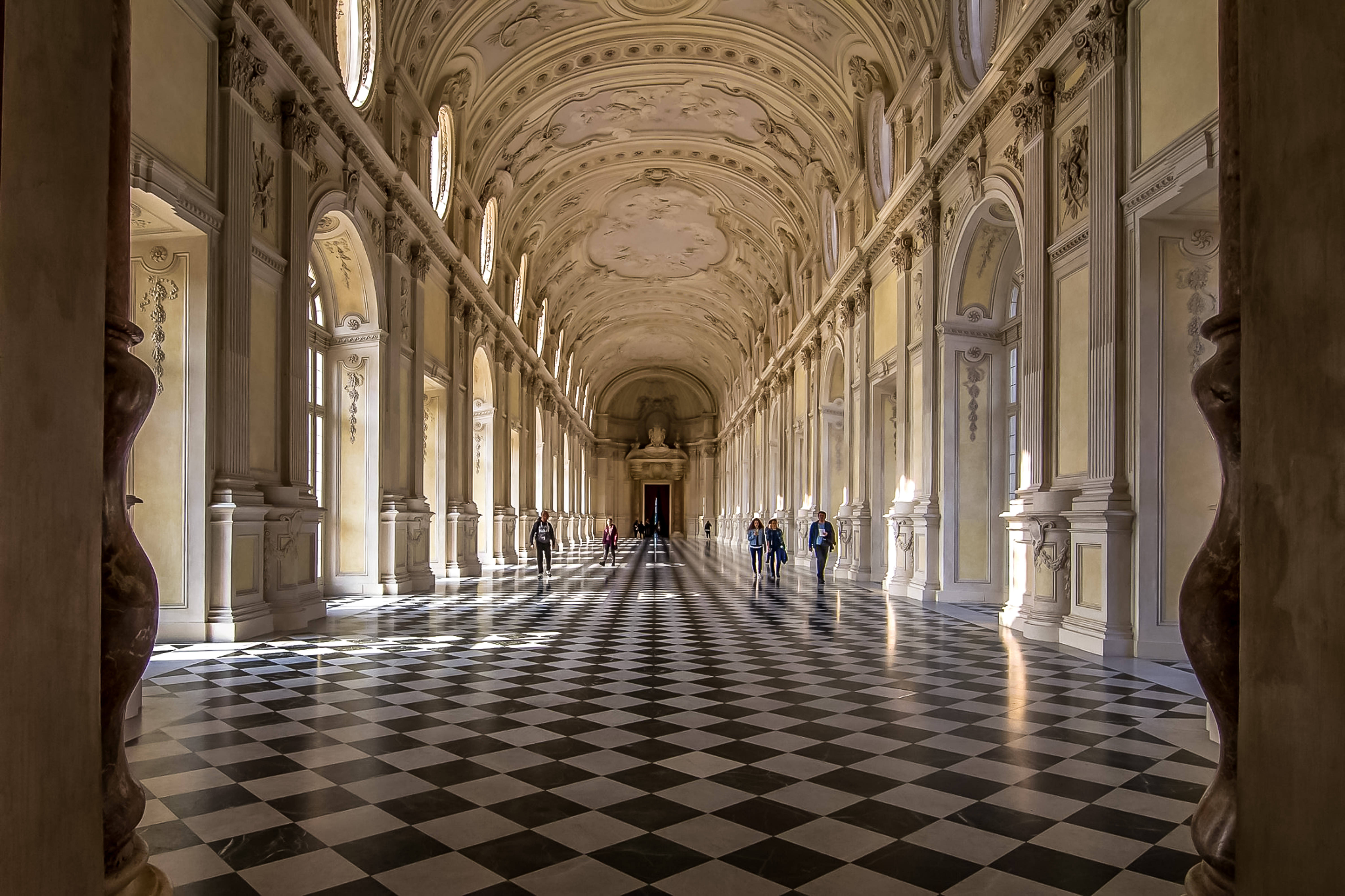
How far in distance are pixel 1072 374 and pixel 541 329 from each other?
84.3 feet

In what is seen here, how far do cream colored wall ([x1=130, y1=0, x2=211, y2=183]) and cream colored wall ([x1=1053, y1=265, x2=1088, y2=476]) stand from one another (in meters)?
8.85

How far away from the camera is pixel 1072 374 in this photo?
916cm

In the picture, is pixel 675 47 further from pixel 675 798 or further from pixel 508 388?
pixel 675 798

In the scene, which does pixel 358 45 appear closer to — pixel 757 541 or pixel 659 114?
pixel 659 114

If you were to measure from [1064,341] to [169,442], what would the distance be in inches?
360

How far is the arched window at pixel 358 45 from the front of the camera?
12.8 m

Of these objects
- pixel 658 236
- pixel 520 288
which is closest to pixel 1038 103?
pixel 520 288

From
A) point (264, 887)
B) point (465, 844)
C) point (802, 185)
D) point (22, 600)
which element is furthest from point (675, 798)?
point (802, 185)

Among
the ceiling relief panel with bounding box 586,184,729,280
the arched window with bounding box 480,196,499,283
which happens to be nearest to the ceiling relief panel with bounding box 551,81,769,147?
the arched window with bounding box 480,196,499,283

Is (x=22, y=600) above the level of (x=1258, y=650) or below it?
above

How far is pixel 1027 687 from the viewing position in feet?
20.5

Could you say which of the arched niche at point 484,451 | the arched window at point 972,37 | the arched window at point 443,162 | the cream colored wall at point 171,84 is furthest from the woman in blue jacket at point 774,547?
the cream colored wall at point 171,84

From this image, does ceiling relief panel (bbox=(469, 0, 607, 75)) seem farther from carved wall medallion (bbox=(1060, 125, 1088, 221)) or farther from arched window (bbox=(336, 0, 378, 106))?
carved wall medallion (bbox=(1060, 125, 1088, 221))

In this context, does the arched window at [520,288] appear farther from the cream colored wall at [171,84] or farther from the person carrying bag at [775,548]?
the cream colored wall at [171,84]
